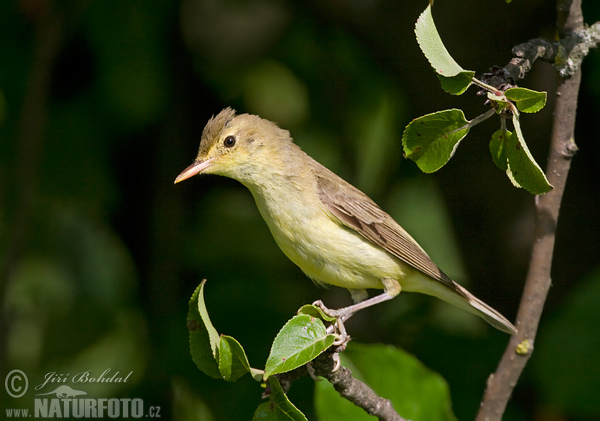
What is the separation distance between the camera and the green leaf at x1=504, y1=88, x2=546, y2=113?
6.07ft

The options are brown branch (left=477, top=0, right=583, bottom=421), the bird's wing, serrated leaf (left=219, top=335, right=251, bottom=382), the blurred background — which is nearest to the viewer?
serrated leaf (left=219, top=335, right=251, bottom=382)

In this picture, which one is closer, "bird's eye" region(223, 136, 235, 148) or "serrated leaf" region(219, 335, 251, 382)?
"serrated leaf" region(219, 335, 251, 382)

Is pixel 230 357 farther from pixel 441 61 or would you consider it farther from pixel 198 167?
pixel 198 167

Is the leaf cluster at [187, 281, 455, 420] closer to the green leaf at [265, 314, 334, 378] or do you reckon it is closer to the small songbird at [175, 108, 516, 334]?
the green leaf at [265, 314, 334, 378]

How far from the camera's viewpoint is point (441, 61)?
6.37ft

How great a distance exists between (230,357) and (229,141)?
1.39 m

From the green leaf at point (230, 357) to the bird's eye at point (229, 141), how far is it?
1.35 meters

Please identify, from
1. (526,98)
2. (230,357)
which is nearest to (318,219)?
(230,357)

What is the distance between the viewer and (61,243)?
4.39m

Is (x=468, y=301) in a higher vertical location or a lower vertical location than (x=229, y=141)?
lower

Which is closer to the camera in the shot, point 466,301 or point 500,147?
point 500,147

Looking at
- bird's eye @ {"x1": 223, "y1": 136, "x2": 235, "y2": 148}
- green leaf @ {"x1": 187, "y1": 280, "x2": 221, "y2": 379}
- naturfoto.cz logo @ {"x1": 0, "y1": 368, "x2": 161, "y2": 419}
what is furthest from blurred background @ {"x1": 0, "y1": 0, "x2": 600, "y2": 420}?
green leaf @ {"x1": 187, "y1": 280, "x2": 221, "y2": 379}

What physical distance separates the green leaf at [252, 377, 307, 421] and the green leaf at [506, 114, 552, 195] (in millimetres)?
908

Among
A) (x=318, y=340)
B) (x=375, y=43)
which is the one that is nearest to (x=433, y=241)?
(x=375, y=43)
